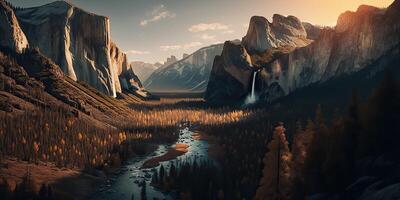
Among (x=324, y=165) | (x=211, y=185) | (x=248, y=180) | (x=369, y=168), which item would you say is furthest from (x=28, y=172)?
(x=369, y=168)

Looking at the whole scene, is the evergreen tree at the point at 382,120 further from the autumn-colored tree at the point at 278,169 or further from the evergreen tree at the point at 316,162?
the autumn-colored tree at the point at 278,169

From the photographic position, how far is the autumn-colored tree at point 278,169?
6962 centimetres

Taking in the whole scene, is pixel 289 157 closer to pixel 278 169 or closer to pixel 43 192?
pixel 278 169

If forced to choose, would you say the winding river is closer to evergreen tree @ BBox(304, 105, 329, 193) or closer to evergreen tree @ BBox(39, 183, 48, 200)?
evergreen tree @ BBox(39, 183, 48, 200)

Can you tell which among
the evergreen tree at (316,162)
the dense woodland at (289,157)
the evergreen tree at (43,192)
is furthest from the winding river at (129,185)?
the evergreen tree at (316,162)

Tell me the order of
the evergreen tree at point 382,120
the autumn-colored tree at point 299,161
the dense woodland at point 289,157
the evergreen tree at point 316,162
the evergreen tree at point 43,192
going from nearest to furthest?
the dense woodland at point 289,157, the evergreen tree at point 382,120, the autumn-colored tree at point 299,161, the evergreen tree at point 316,162, the evergreen tree at point 43,192

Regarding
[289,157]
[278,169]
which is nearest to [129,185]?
[278,169]

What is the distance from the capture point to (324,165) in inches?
3039

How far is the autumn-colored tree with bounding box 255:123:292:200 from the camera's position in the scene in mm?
69625

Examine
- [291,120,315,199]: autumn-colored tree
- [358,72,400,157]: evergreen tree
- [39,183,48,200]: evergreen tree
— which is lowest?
[39,183,48,200]: evergreen tree

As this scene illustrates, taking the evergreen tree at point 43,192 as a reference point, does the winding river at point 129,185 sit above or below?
below

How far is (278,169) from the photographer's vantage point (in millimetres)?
69938

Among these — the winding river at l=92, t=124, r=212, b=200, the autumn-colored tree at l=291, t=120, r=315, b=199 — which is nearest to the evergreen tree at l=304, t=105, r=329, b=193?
the autumn-colored tree at l=291, t=120, r=315, b=199

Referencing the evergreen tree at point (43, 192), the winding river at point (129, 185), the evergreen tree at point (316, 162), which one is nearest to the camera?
the evergreen tree at point (316, 162)
